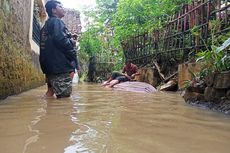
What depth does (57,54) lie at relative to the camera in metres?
4.73

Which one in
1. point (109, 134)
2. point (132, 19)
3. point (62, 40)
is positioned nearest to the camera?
point (109, 134)

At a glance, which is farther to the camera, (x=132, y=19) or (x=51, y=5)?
(x=132, y=19)

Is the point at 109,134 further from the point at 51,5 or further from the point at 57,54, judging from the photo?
the point at 51,5

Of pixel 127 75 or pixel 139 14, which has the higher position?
pixel 139 14

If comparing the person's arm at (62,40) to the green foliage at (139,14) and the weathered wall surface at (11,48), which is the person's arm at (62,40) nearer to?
the weathered wall surface at (11,48)

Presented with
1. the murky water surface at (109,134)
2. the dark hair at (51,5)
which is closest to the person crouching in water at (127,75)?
the dark hair at (51,5)

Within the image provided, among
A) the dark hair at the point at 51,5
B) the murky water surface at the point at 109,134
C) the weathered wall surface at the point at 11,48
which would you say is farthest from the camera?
the dark hair at the point at 51,5

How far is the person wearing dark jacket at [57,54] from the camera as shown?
4.70m

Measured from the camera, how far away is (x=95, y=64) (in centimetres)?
1834

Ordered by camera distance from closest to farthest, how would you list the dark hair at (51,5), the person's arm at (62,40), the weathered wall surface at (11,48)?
1. the weathered wall surface at (11,48)
2. the person's arm at (62,40)
3. the dark hair at (51,5)

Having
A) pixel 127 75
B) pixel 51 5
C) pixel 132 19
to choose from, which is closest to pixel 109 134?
pixel 51 5

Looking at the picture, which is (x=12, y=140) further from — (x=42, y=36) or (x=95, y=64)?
(x=95, y=64)

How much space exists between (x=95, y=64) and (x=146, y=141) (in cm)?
1658

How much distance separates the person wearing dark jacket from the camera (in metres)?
4.70
